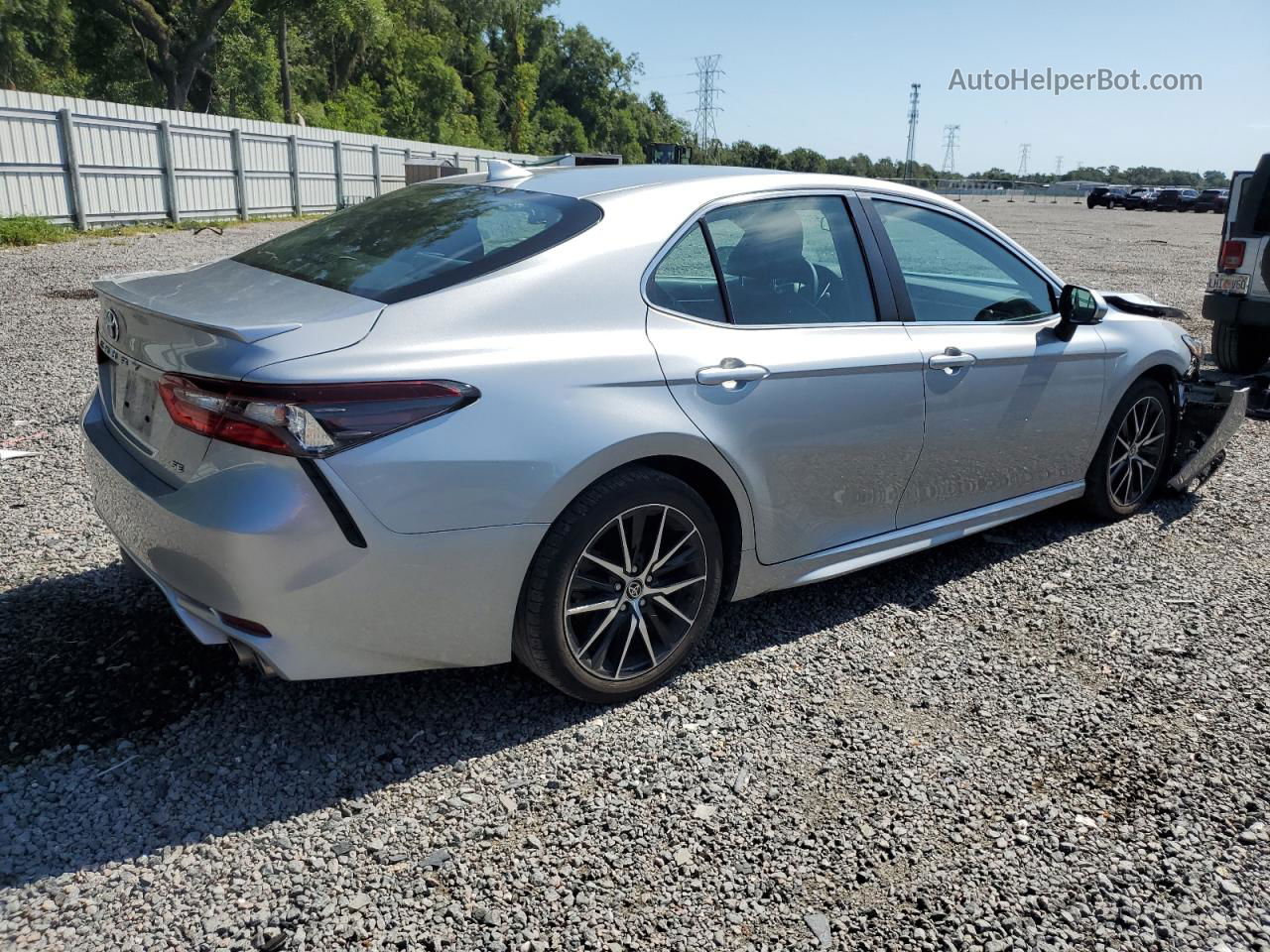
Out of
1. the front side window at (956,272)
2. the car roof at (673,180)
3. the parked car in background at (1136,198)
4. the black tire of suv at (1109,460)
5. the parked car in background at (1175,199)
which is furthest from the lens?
the parked car in background at (1136,198)

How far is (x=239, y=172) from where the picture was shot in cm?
2497

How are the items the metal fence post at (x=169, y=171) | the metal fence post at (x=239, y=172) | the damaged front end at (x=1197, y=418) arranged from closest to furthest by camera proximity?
the damaged front end at (x=1197, y=418), the metal fence post at (x=169, y=171), the metal fence post at (x=239, y=172)

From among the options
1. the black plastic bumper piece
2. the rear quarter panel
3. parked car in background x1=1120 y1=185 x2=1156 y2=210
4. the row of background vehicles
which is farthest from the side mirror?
parked car in background x1=1120 y1=185 x2=1156 y2=210

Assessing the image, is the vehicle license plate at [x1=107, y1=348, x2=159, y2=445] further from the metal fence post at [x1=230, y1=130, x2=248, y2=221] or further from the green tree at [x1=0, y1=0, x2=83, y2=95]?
the green tree at [x1=0, y1=0, x2=83, y2=95]

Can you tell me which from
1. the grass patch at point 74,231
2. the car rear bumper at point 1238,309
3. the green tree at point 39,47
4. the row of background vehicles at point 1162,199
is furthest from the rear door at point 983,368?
the row of background vehicles at point 1162,199

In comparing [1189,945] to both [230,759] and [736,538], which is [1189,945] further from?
[230,759]

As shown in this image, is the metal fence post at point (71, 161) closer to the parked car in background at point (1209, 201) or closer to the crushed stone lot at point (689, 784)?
the crushed stone lot at point (689, 784)

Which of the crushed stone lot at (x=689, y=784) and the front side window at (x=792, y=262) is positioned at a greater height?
the front side window at (x=792, y=262)

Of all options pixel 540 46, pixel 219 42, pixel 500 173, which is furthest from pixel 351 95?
pixel 500 173

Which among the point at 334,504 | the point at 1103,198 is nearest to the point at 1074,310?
the point at 334,504

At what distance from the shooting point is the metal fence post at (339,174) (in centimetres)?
3027

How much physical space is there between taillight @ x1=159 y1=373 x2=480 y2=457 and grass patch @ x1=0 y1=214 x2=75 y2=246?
54.9ft

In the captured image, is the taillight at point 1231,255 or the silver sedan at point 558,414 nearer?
the silver sedan at point 558,414

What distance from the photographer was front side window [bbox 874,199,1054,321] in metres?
4.04
